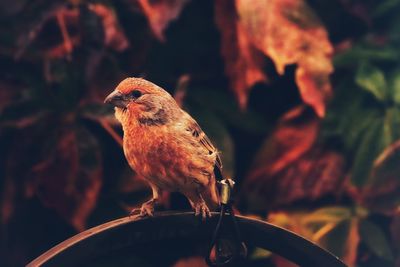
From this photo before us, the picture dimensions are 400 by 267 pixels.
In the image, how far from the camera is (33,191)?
3.42ft

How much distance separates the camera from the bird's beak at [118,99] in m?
0.52

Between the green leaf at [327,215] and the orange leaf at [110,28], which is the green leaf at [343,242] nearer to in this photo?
the green leaf at [327,215]

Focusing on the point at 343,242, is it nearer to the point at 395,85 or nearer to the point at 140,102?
the point at 395,85

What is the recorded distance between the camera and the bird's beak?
0.52 m

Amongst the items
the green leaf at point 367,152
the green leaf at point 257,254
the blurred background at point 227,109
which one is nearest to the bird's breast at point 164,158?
the blurred background at point 227,109

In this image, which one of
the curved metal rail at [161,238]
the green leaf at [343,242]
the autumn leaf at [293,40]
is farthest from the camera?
the green leaf at [343,242]

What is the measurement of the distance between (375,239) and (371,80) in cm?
33

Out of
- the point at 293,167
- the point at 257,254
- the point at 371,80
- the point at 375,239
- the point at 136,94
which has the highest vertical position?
the point at 136,94

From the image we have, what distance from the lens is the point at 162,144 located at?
22.4 inches

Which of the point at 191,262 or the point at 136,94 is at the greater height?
the point at 136,94

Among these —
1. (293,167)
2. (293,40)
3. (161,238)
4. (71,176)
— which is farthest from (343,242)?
(161,238)

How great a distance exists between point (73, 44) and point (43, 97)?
0.12m

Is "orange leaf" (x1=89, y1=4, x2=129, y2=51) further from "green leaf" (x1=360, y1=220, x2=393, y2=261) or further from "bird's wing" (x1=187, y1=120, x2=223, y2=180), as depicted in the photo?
"green leaf" (x1=360, y1=220, x2=393, y2=261)

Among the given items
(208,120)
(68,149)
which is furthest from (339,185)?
(68,149)
